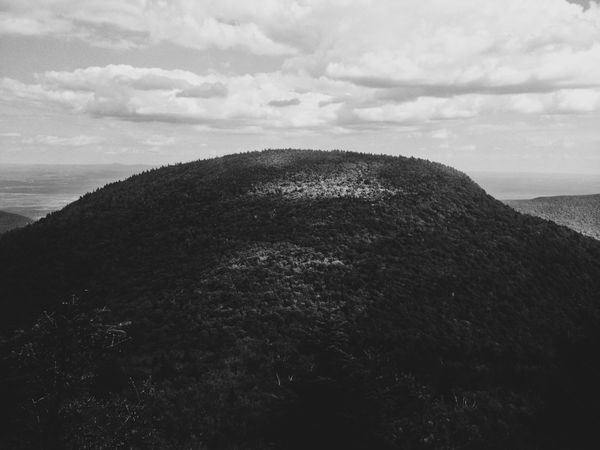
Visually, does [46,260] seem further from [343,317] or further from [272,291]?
[343,317]

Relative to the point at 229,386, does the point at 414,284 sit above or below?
above

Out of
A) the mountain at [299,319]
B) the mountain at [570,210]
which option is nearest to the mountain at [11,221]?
the mountain at [299,319]

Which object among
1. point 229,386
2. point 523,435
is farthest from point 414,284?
point 229,386

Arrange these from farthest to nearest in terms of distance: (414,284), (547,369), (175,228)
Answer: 1. (175,228)
2. (414,284)
3. (547,369)

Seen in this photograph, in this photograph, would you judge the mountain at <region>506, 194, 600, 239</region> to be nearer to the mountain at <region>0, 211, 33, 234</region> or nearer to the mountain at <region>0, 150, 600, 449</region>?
the mountain at <region>0, 150, 600, 449</region>

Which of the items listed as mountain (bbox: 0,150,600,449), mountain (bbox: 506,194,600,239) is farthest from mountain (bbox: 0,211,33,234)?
mountain (bbox: 506,194,600,239)

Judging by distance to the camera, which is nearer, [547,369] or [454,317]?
[547,369]

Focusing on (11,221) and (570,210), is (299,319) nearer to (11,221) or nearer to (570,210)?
(570,210)

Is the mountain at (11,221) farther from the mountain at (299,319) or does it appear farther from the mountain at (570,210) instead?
the mountain at (570,210)
